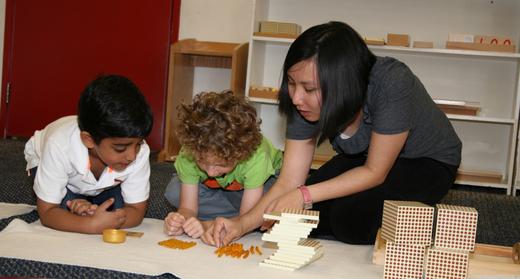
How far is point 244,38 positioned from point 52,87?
1.18m

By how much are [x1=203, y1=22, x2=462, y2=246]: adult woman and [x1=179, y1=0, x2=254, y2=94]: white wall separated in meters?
1.84

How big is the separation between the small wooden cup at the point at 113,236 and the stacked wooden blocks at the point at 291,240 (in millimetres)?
341

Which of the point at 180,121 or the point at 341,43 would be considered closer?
the point at 341,43

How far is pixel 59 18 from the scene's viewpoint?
12.3 feet

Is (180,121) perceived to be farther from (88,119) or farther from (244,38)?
(244,38)

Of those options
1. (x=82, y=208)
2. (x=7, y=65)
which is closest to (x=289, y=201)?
(x=82, y=208)

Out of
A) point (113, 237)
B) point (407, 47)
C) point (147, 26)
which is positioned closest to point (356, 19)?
point (407, 47)

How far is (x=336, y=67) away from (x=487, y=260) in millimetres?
545

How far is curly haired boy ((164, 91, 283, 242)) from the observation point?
1562 millimetres

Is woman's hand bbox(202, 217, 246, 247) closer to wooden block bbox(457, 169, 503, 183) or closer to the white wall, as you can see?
wooden block bbox(457, 169, 503, 183)

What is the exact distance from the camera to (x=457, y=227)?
1.25m

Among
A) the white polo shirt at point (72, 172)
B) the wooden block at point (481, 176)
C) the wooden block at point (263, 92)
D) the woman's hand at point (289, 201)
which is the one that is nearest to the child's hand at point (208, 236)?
the woman's hand at point (289, 201)

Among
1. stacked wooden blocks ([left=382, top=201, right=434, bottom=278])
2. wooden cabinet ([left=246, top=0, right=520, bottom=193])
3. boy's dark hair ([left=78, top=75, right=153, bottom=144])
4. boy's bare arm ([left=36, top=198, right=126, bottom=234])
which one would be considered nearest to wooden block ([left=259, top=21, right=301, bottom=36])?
wooden cabinet ([left=246, top=0, right=520, bottom=193])

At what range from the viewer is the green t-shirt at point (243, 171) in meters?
1.69
